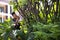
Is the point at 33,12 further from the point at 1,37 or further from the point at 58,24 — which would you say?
the point at 58,24

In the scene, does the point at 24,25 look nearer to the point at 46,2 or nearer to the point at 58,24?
the point at 46,2

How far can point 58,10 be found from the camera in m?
3.19

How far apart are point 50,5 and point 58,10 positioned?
0.21 meters

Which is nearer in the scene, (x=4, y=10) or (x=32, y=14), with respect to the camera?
(x=32, y=14)

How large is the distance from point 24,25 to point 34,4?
0.42 meters

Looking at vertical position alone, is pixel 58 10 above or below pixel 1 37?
above

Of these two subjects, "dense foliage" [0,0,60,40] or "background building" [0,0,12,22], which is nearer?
"dense foliage" [0,0,60,40]

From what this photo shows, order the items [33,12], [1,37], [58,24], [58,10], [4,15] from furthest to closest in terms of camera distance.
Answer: [4,15] < [1,37] < [33,12] < [58,10] < [58,24]

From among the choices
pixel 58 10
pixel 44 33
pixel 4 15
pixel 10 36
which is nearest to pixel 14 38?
pixel 10 36

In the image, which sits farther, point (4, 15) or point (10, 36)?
point (4, 15)

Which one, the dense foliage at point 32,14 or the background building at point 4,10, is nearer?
the dense foliage at point 32,14

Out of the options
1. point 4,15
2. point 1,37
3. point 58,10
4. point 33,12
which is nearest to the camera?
point 58,10

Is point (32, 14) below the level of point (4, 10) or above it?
above

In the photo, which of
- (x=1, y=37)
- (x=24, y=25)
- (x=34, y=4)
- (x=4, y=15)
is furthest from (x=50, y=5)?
(x=4, y=15)
